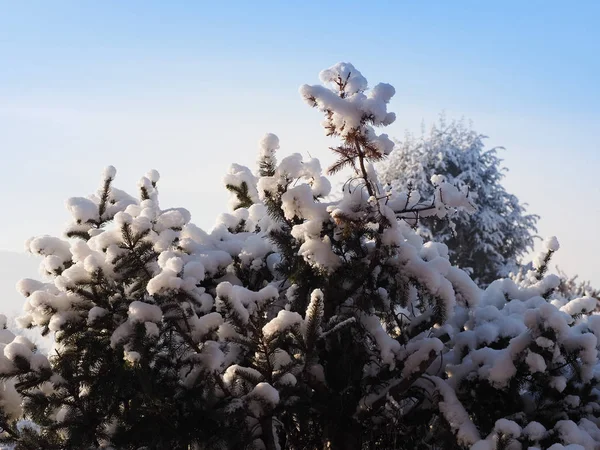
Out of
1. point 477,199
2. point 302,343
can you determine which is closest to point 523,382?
point 302,343

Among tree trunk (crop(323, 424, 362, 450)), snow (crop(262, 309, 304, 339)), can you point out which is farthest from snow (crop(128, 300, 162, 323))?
tree trunk (crop(323, 424, 362, 450))

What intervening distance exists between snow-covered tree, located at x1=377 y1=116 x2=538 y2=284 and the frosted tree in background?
45.4 feet

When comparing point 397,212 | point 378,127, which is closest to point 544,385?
point 397,212

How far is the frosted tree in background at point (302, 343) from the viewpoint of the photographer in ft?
9.43

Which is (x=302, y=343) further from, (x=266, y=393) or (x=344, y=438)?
(x=344, y=438)

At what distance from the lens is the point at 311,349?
2787 mm

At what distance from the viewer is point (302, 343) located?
278cm

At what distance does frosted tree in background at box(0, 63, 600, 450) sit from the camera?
9.43ft

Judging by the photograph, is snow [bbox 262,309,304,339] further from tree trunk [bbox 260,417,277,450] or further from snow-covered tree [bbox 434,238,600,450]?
snow-covered tree [bbox 434,238,600,450]

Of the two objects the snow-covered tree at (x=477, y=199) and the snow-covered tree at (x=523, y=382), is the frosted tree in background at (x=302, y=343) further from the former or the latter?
the snow-covered tree at (x=477, y=199)

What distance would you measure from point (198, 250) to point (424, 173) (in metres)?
14.2

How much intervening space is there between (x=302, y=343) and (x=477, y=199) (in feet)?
49.9

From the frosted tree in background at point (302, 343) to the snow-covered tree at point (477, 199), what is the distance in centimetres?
1383

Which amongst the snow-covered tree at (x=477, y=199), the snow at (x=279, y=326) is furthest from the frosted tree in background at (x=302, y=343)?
the snow-covered tree at (x=477, y=199)
